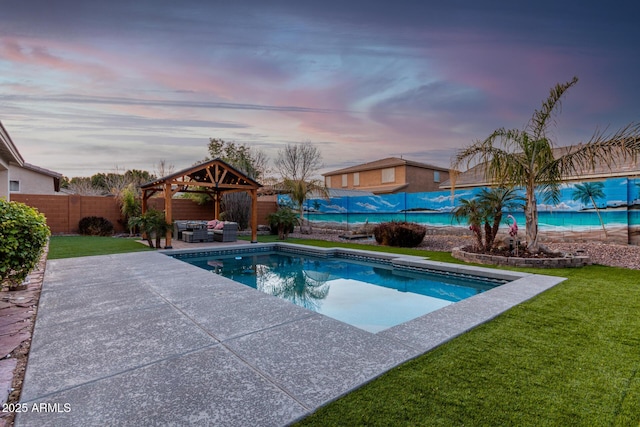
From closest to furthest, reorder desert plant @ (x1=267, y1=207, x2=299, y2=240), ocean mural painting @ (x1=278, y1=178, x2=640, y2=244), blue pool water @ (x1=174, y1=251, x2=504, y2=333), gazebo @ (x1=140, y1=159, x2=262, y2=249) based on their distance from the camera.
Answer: blue pool water @ (x1=174, y1=251, x2=504, y2=333) → ocean mural painting @ (x1=278, y1=178, x2=640, y2=244) → gazebo @ (x1=140, y1=159, x2=262, y2=249) → desert plant @ (x1=267, y1=207, x2=299, y2=240)

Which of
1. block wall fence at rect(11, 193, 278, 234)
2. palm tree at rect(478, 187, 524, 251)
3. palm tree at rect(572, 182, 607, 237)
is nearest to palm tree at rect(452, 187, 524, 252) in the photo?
palm tree at rect(478, 187, 524, 251)

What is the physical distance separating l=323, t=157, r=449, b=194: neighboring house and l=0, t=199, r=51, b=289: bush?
23316 millimetres

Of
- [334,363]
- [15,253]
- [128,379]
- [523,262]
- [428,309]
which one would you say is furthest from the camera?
[523,262]

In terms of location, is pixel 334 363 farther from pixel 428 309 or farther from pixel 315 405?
pixel 428 309

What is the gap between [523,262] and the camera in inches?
293

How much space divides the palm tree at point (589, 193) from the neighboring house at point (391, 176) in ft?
50.1

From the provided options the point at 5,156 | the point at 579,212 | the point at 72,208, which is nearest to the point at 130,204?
the point at 72,208

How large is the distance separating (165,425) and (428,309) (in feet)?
14.3

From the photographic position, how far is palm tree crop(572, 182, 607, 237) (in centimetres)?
1009

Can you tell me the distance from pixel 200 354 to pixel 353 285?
15.3 ft

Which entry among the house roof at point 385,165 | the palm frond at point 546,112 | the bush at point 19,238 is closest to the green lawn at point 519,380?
the bush at point 19,238

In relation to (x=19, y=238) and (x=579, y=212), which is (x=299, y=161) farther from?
(x=19, y=238)

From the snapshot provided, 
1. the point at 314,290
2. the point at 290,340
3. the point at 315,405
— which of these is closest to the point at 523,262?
the point at 314,290

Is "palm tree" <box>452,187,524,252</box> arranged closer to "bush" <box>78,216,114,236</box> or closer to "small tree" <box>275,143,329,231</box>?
"bush" <box>78,216,114,236</box>
